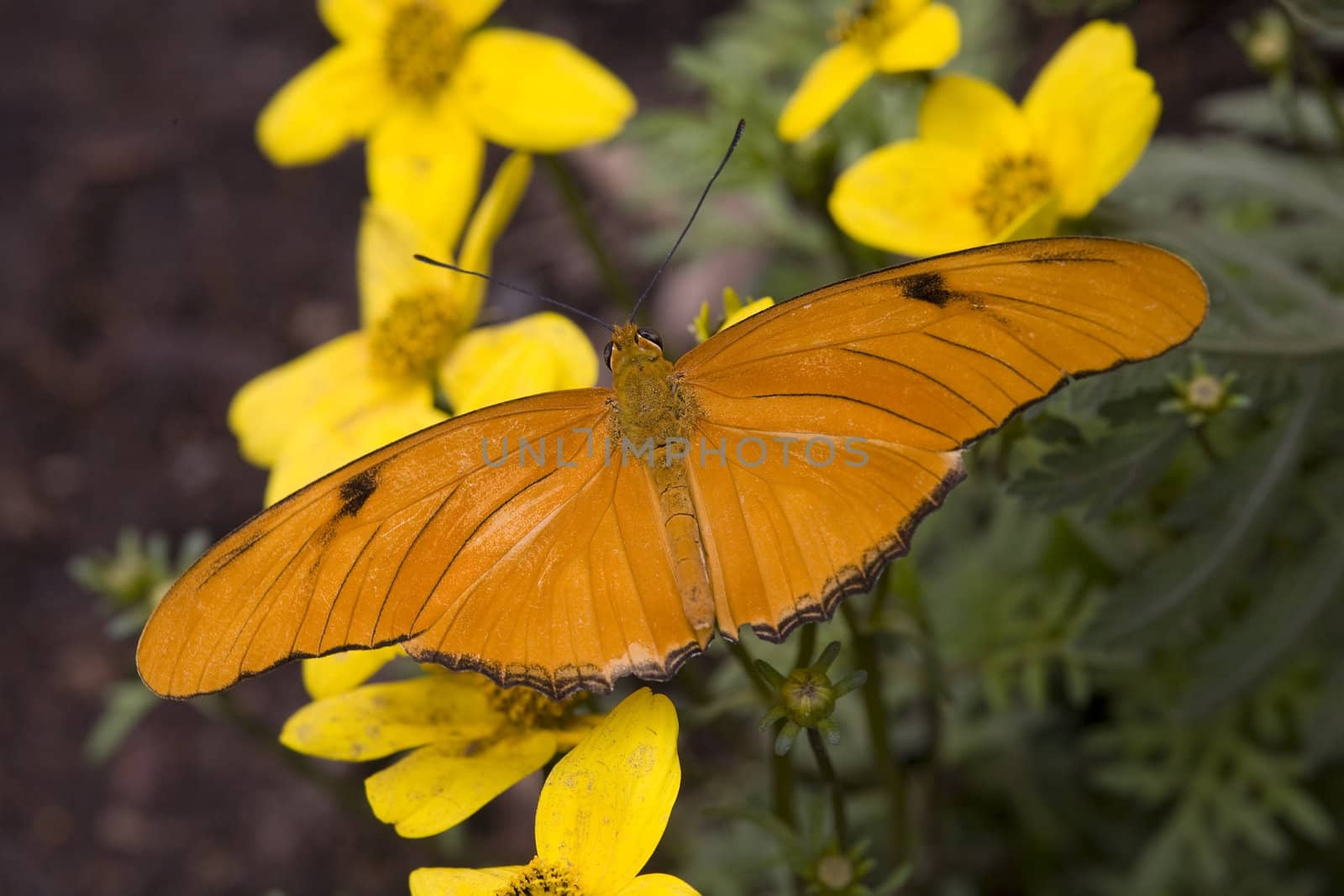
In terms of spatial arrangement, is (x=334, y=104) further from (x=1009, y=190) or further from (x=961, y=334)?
(x=961, y=334)

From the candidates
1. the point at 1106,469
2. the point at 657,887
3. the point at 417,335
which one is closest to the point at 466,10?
the point at 417,335

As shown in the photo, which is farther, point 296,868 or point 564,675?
point 296,868

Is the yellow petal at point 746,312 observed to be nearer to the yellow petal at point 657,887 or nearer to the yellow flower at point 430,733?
the yellow flower at point 430,733

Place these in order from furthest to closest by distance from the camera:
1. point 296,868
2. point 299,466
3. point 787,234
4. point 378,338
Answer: point 296,868
point 787,234
point 378,338
point 299,466

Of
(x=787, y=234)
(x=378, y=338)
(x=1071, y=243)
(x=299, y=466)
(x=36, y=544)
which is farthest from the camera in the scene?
(x=36, y=544)

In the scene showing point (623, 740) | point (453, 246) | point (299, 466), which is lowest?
point (623, 740)

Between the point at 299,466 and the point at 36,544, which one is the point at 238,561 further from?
the point at 36,544

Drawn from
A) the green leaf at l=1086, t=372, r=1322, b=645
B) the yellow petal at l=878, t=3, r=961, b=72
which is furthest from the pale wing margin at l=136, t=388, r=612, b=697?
the green leaf at l=1086, t=372, r=1322, b=645

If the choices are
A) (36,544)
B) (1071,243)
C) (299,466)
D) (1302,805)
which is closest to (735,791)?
(1302,805)
